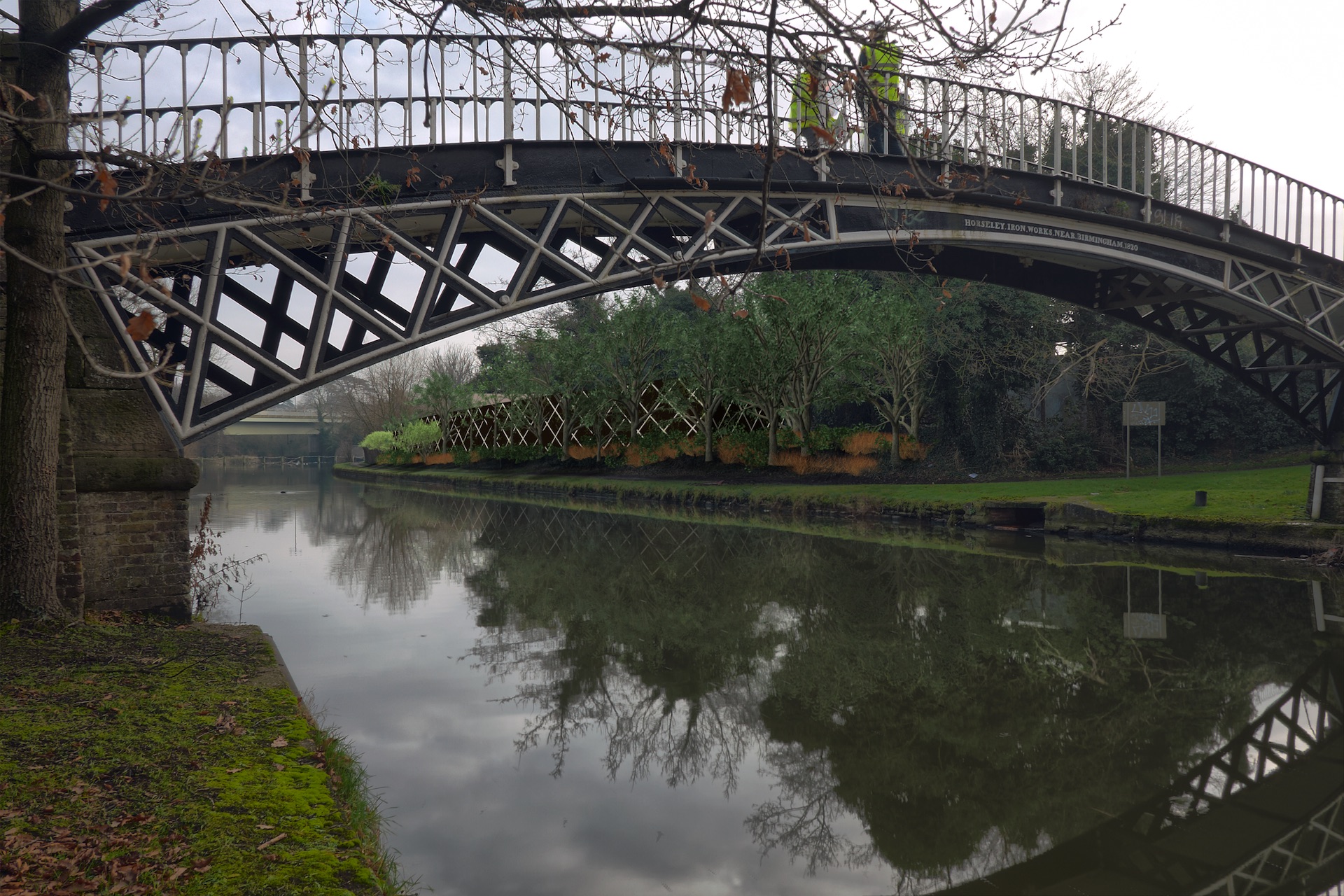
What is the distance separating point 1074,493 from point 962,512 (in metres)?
3.27

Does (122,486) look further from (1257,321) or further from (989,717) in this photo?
(1257,321)

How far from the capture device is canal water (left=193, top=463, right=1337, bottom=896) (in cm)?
412

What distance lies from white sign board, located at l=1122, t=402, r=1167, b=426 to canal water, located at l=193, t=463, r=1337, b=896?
34.9 feet

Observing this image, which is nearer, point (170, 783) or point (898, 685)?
point (170, 783)

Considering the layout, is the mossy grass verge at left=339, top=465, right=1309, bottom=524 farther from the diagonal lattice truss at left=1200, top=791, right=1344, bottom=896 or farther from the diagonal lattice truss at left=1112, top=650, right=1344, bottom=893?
the diagonal lattice truss at left=1200, top=791, right=1344, bottom=896

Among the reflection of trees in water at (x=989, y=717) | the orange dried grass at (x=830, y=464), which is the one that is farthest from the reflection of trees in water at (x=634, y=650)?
the orange dried grass at (x=830, y=464)

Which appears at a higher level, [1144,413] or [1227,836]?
[1144,413]

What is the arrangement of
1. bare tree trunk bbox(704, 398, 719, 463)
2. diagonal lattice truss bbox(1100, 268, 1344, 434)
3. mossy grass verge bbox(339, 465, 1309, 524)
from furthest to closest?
bare tree trunk bbox(704, 398, 719, 463) → diagonal lattice truss bbox(1100, 268, 1344, 434) → mossy grass verge bbox(339, 465, 1309, 524)

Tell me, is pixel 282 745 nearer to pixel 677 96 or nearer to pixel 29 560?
pixel 29 560

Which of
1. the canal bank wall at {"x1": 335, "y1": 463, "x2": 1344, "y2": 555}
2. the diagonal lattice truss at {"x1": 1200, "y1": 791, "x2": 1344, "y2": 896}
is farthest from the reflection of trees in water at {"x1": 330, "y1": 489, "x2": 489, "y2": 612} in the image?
the diagonal lattice truss at {"x1": 1200, "y1": 791, "x2": 1344, "y2": 896}

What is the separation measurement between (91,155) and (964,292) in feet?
87.1

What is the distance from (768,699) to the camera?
6.29m

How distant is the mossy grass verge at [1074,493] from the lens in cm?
1642

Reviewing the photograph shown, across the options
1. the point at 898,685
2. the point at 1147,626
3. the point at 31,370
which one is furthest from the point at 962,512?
the point at 31,370
